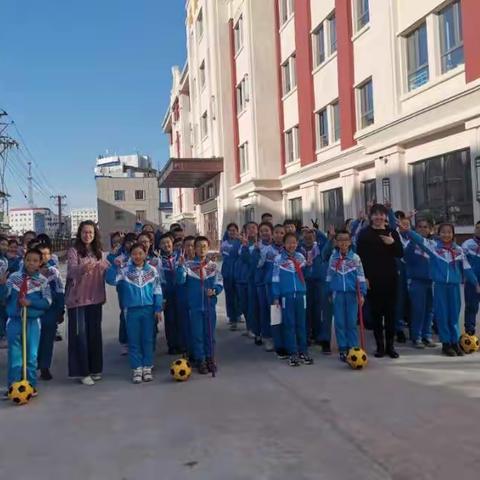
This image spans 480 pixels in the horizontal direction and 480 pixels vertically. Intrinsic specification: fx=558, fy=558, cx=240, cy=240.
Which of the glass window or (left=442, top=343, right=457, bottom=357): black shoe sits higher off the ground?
the glass window

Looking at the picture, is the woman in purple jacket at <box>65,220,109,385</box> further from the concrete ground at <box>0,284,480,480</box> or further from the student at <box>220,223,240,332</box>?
the student at <box>220,223,240,332</box>

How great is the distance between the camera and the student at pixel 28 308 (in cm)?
605

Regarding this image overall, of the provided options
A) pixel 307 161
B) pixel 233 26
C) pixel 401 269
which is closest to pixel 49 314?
pixel 401 269

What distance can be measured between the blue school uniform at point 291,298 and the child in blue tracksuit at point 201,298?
30.5 inches

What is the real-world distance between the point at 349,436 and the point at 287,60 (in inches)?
863

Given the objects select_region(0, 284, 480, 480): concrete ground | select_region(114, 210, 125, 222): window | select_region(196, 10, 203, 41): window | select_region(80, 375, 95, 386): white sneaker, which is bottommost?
select_region(0, 284, 480, 480): concrete ground

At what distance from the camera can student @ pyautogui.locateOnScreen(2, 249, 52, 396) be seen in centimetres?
605

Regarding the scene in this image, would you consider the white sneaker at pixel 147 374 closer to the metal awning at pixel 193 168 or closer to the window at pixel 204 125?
the metal awning at pixel 193 168

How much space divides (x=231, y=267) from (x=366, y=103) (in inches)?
379

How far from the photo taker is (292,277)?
7219mm

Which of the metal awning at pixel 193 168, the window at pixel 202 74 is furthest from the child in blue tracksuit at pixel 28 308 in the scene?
the window at pixel 202 74

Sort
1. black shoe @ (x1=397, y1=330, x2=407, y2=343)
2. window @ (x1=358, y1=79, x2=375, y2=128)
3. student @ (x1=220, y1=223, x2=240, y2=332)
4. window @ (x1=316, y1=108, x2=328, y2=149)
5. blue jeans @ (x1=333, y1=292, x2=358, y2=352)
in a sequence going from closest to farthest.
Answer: blue jeans @ (x1=333, y1=292, x2=358, y2=352) → black shoe @ (x1=397, y1=330, x2=407, y2=343) → student @ (x1=220, y1=223, x2=240, y2=332) → window @ (x1=358, y1=79, x2=375, y2=128) → window @ (x1=316, y1=108, x2=328, y2=149)

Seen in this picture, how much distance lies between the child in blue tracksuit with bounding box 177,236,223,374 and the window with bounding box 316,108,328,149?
14173mm

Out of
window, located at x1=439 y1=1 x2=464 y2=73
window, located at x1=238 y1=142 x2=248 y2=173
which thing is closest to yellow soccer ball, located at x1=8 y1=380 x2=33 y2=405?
window, located at x1=439 y1=1 x2=464 y2=73
